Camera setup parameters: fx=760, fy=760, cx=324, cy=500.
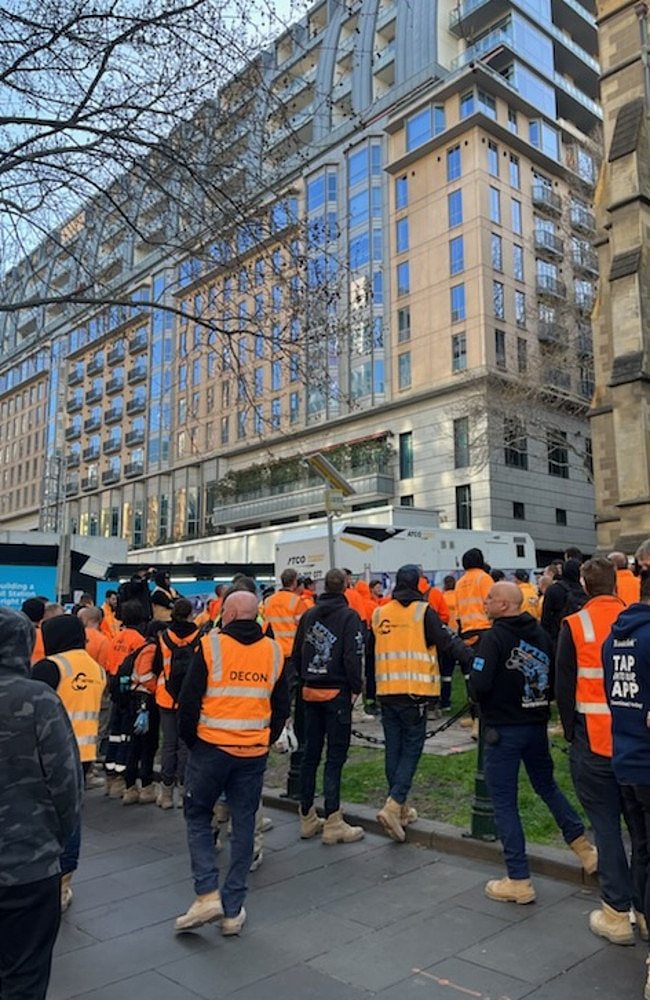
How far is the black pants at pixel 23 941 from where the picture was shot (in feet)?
8.68

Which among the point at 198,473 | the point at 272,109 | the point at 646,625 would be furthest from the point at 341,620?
Result: the point at 198,473

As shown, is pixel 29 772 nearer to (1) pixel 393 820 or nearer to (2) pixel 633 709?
(2) pixel 633 709

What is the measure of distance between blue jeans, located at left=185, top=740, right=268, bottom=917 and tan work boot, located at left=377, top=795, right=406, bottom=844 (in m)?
1.62

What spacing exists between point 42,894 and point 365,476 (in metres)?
41.0

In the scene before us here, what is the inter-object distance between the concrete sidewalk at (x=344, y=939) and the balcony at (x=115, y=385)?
224ft

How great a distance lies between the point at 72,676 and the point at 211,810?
53.9 inches

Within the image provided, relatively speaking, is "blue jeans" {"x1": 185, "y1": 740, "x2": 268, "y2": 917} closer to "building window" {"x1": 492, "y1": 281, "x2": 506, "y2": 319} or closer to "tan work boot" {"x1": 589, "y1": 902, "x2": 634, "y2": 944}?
"tan work boot" {"x1": 589, "y1": 902, "x2": 634, "y2": 944}

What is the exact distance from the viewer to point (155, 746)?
25.6 ft

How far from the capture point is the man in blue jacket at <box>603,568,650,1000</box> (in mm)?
3592

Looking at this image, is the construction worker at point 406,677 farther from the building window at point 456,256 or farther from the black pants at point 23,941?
the building window at point 456,256

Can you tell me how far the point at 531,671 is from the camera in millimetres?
4781

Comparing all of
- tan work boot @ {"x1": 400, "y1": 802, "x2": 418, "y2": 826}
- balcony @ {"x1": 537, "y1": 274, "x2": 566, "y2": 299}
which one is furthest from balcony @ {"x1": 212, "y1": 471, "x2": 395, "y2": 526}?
tan work boot @ {"x1": 400, "y1": 802, "x2": 418, "y2": 826}

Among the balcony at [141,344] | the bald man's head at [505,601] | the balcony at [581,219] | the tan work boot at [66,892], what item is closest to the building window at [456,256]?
the balcony at [581,219]

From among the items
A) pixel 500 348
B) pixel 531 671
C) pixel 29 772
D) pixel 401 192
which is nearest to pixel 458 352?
pixel 500 348
